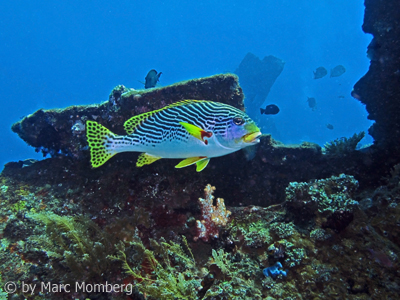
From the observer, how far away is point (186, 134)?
2.61m

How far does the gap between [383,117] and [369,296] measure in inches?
194

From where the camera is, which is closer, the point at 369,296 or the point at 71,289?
the point at 369,296

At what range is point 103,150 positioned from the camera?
10.4 ft

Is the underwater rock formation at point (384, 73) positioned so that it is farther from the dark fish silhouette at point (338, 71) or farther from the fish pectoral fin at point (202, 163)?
the dark fish silhouette at point (338, 71)

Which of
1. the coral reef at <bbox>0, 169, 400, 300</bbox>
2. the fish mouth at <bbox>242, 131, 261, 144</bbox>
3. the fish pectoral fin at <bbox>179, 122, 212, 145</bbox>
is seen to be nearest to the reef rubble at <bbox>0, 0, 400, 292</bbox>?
the coral reef at <bbox>0, 169, 400, 300</bbox>

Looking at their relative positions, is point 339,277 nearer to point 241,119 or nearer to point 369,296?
point 369,296

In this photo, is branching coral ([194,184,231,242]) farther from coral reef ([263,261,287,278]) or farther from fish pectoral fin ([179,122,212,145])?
fish pectoral fin ([179,122,212,145])

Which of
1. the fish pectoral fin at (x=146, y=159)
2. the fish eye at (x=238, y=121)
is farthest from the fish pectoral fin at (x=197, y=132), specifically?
the fish pectoral fin at (x=146, y=159)

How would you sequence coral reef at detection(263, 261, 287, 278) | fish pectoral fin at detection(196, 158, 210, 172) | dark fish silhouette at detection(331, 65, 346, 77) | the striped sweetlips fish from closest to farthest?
the striped sweetlips fish → coral reef at detection(263, 261, 287, 278) → fish pectoral fin at detection(196, 158, 210, 172) → dark fish silhouette at detection(331, 65, 346, 77)

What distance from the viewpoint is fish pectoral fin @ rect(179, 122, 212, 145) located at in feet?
7.53

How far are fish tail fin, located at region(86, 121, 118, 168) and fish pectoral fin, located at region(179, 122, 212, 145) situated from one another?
4.67 ft

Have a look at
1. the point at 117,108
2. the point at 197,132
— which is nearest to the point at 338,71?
the point at 117,108

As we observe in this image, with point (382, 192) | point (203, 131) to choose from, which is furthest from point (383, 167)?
point (203, 131)

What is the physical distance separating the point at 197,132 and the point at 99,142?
1.71 metres
